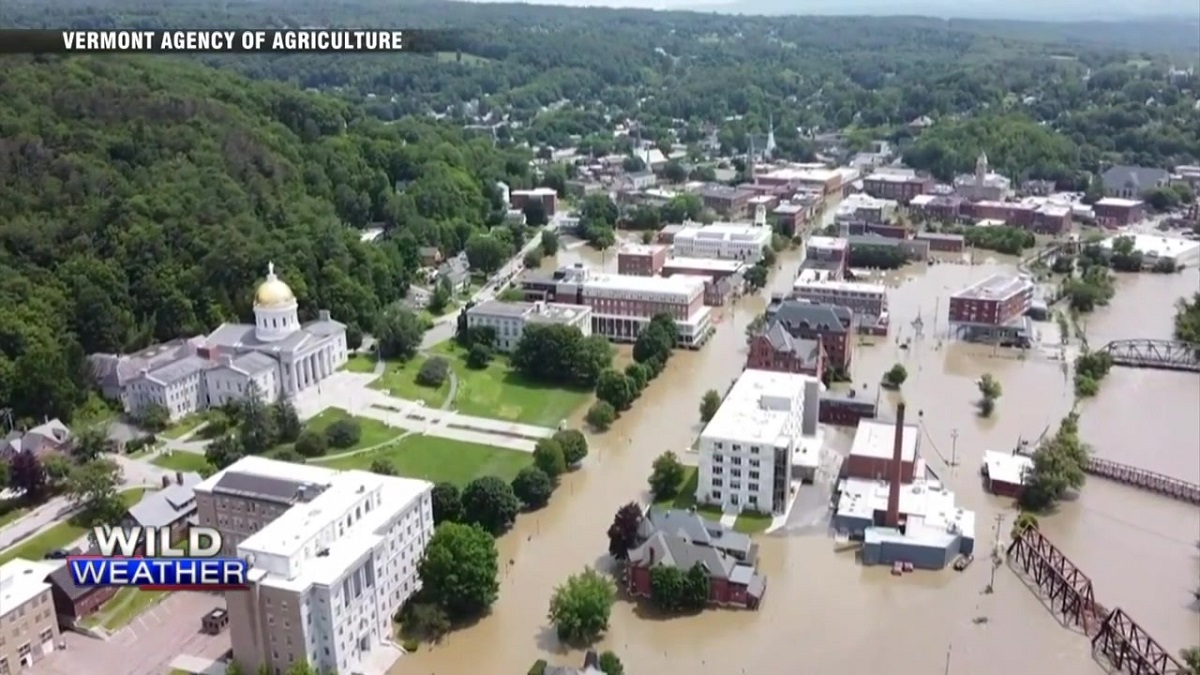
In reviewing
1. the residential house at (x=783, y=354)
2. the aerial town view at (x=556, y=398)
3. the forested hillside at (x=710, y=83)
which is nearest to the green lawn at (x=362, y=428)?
the aerial town view at (x=556, y=398)

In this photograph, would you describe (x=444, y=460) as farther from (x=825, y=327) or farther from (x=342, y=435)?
(x=825, y=327)

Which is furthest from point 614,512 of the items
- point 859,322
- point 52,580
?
point 859,322

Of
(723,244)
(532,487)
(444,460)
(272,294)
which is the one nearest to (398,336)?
(272,294)

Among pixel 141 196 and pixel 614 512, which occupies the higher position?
pixel 141 196

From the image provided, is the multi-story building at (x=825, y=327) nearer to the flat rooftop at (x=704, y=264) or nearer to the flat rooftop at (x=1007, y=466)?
the flat rooftop at (x=1007, y=466)

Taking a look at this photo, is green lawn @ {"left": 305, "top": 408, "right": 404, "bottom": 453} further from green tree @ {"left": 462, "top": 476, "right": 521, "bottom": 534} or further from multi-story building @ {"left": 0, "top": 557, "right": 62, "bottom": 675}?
multi-story building @ {"left": 0, "top": 557, "right": 62, "bottom": 675}

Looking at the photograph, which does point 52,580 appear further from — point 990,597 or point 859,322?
point 859,322

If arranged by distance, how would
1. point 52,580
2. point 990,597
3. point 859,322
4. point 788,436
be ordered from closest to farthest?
1. point 52,580
2. point 990,597
3. point 788,436
4. point 859,322
